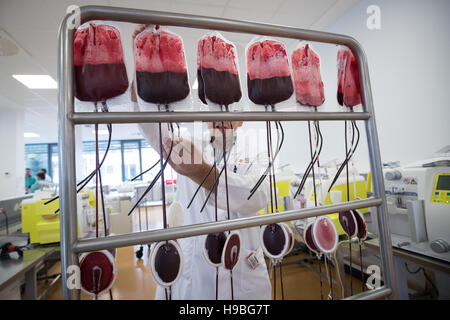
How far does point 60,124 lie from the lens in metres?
0.42

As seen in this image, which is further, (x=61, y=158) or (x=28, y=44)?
→ (x=28, y=44)

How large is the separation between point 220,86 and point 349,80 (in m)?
0.42

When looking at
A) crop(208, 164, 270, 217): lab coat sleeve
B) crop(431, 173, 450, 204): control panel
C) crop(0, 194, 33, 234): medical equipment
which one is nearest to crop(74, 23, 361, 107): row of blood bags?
crop(208, 164, 270, 217): lab coat sleeve

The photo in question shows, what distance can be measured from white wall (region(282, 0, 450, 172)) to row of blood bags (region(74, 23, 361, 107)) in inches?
72.3

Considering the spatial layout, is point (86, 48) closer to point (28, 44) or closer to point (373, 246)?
point (373, 246)

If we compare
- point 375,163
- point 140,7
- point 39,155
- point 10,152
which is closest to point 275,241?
point 375,163

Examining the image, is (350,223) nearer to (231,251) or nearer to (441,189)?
(231,251)

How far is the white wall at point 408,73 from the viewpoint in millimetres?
1698

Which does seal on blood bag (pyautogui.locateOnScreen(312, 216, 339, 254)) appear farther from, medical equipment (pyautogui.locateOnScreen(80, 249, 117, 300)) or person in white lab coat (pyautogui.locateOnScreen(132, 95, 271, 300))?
medical equipment (pyautogui.locateOnScreen(80, 249, 117, 300))

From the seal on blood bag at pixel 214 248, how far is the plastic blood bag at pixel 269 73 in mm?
372

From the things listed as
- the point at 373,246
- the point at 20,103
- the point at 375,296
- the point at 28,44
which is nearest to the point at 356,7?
the point at 373,246

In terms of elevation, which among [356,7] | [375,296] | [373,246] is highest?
[356,7]

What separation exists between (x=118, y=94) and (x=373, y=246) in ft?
5.36

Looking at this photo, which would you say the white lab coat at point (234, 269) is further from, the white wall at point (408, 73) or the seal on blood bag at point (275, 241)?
the white wall at point (408, 73)
